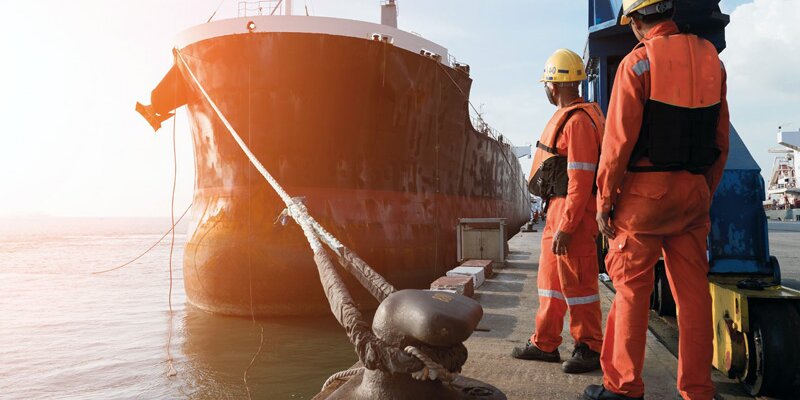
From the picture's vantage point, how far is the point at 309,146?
319 inches

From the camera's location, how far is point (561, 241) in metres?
2.54

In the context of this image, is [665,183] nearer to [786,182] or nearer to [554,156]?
[554,156]

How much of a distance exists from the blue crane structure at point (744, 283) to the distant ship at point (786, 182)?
154 ft

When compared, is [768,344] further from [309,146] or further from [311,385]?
[309,146]

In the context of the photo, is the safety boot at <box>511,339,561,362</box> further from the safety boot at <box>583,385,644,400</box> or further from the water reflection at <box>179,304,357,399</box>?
the water reflection at <box>179,304,357,399</box>

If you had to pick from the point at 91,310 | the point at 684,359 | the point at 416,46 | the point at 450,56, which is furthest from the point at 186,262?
the point at 684,359

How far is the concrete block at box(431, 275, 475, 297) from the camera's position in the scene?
172 inches

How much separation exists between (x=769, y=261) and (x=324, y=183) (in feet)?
20.7

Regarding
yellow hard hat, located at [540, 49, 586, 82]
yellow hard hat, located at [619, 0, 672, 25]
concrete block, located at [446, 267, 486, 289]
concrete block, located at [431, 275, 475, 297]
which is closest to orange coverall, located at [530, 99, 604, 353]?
yellow hard hat, located at [540, 49, 586, 82]

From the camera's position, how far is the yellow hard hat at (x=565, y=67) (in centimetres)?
279

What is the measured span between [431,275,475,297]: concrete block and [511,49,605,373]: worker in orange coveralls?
4.92ft

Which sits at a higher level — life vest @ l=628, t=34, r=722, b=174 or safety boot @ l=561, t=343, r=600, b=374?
life vest @ l=628, t=34, r=722, b=174

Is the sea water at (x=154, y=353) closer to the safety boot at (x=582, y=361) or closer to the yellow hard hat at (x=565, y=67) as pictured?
the safety boot at (x=582, y=361)

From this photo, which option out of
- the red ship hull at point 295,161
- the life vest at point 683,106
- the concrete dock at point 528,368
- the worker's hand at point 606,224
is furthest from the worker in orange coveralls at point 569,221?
the red ship hull at point 295,161
